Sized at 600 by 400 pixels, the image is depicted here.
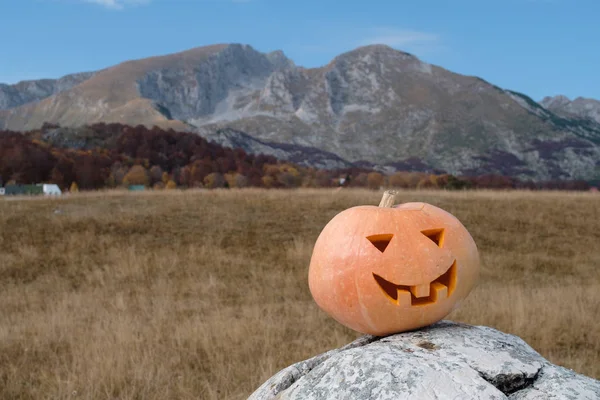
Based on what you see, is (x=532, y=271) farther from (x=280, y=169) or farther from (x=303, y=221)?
(x=280, y=169)

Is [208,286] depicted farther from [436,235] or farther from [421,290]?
[421,290]

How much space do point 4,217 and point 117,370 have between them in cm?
1640

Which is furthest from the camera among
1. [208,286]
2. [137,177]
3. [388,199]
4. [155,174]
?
[155,174]

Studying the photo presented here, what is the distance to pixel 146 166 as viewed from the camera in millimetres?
80688

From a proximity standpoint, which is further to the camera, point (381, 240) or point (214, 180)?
point (214, 180)

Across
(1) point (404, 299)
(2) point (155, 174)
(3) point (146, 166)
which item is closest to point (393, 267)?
(1) point (404, 299)

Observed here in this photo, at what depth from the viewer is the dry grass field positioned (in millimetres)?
7707

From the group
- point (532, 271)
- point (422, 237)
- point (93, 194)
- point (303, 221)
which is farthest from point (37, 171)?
point (422, 237)

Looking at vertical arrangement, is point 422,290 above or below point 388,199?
below

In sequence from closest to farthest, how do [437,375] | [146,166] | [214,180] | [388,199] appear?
[437,375] < [388,199] < [214,180] < [146,166]

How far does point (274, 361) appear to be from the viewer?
7926 mm

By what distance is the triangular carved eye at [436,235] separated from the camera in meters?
4.06

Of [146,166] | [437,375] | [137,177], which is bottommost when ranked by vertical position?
[437,375]

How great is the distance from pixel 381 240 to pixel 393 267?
0.30 m
